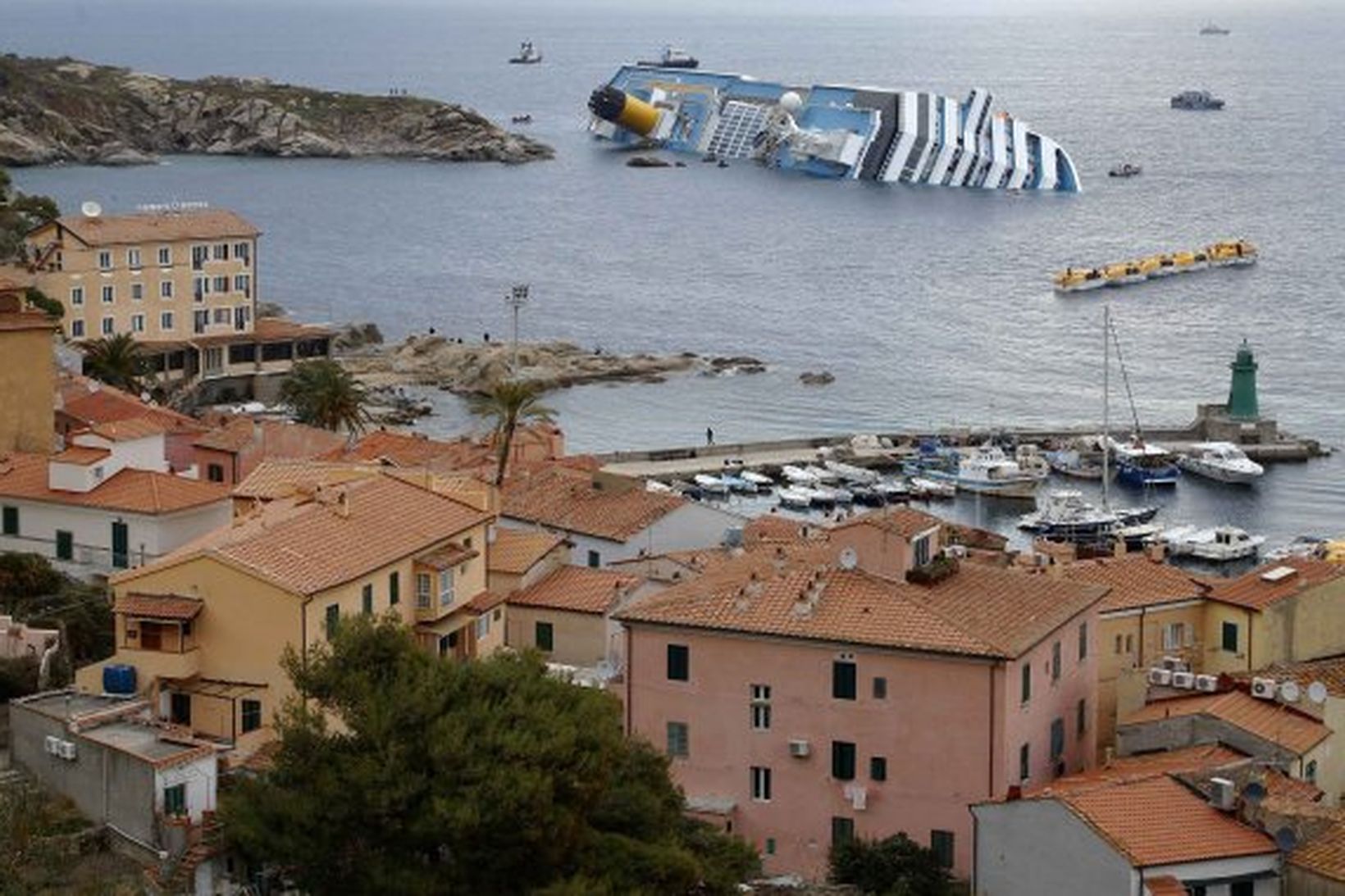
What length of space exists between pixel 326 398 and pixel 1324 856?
115ft

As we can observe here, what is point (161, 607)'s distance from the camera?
83.3ft

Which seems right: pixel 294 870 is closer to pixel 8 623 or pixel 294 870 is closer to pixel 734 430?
pixel 8 623

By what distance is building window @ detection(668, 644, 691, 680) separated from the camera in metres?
26.5

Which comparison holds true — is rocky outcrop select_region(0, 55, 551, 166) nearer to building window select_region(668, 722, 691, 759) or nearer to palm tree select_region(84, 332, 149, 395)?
palm tree select_region(84, 332, 149, 395)

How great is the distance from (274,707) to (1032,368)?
5793cm

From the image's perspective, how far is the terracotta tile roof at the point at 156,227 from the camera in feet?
202

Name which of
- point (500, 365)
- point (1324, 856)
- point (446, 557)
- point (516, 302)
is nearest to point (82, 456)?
point (446, 557)

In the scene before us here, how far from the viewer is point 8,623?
86.5 feet

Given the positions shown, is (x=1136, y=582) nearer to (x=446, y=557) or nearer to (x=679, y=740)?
(x=679, y=740)

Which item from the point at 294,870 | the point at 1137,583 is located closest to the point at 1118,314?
the point at 1137,583

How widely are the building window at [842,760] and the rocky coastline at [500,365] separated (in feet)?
148

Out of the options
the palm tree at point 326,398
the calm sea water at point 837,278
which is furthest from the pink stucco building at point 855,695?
the calm sea water at point 837,278

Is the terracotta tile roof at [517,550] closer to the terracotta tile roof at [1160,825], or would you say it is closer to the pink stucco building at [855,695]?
the pink stucco building at [855,695]

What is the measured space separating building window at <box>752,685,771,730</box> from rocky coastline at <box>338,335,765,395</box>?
1759 inches
